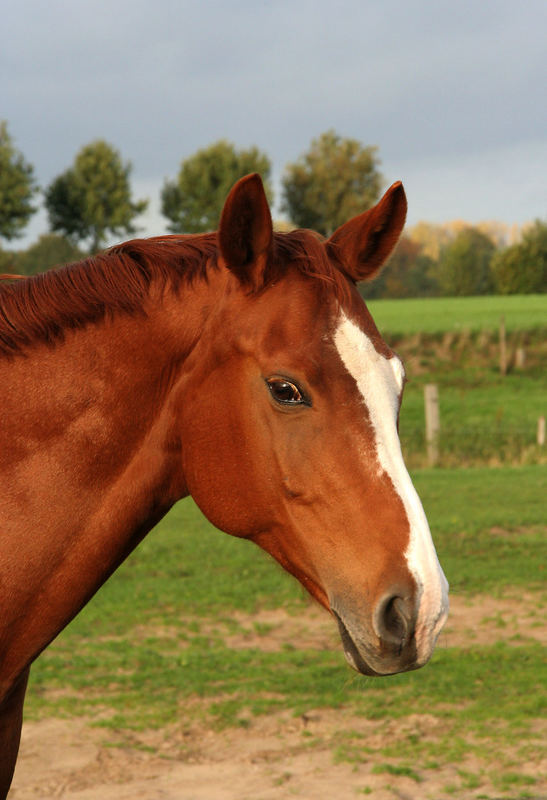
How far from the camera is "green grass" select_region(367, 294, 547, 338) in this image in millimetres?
34844

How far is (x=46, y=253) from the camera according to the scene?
6325 cm

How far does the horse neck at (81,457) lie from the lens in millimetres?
2275

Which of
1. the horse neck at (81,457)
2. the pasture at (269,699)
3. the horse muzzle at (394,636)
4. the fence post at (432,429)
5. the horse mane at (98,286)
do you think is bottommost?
the fence post at (432,429)

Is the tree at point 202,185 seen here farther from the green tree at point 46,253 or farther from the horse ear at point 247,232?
the horse ear at point 247,232

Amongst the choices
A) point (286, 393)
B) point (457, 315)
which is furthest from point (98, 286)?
point (457, 315)

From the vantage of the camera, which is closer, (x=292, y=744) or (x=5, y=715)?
(x=5, y=715)

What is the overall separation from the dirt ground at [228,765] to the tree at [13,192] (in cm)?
4939

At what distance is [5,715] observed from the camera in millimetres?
2465

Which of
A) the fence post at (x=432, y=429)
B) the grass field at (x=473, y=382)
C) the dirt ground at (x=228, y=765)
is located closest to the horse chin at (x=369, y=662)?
the dirt ground at (x=228, y=765)

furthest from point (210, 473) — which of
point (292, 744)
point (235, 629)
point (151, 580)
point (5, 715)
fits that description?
point (151, 580)

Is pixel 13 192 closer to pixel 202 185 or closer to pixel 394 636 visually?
pixel 202 185

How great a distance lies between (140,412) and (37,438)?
0.29 metres

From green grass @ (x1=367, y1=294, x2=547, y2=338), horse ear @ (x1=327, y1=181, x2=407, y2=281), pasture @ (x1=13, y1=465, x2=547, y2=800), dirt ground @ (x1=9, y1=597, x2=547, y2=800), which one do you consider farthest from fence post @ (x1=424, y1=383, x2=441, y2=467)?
horse ear @ (x1=327, y1=181, x2=407, y2=281)

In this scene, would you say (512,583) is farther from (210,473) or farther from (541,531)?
(210,473)
